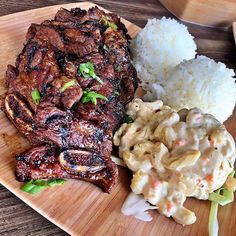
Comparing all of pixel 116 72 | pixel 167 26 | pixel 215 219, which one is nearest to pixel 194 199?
pixel 215 219

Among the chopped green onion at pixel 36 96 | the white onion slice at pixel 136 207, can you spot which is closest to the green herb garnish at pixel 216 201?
the white onion slice at pixel 136 207

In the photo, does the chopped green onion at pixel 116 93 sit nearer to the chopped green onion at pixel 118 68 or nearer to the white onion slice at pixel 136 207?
the chopped green onion at pixel 118 68

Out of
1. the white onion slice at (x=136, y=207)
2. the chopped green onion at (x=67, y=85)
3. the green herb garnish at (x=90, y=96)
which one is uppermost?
the chopped green onion at (x=67, y=85)

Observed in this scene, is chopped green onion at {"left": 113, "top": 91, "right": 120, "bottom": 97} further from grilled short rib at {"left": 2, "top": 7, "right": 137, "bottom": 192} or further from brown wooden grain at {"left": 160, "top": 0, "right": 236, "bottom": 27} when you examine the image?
brown wooden grain at {"left": 160, "top": 0, "right": 236, "bottom": 27}

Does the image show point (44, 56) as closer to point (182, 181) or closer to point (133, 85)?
point (133, 85)

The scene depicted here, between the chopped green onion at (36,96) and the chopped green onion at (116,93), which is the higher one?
the chopped green onion at (36,96)
